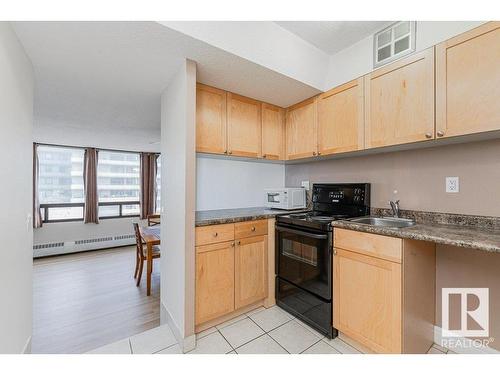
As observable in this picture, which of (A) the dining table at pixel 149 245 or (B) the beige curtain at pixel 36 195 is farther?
(B) the beige curtain at pixel 36 195

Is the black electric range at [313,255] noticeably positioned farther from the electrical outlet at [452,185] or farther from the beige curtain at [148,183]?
the beige curtain at [148,183]

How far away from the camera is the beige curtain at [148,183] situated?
18.0 ft

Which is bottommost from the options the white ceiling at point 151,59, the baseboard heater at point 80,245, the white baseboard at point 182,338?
the baseboard heater at point 80,245

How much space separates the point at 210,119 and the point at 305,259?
1.51m

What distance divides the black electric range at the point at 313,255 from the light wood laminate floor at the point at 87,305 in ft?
4.72

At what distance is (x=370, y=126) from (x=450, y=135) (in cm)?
52

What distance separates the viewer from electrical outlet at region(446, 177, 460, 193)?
166cm

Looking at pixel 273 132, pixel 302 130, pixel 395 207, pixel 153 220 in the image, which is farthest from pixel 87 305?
pixel 395 207

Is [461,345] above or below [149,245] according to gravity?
below

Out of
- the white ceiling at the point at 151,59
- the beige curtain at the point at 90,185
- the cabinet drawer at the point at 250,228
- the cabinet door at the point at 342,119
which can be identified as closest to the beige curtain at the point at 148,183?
the beige curtain at the point at 90,185

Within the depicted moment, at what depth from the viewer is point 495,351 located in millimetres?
1476

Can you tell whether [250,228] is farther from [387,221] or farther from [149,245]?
[149,245]

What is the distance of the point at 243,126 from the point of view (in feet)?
7.55
